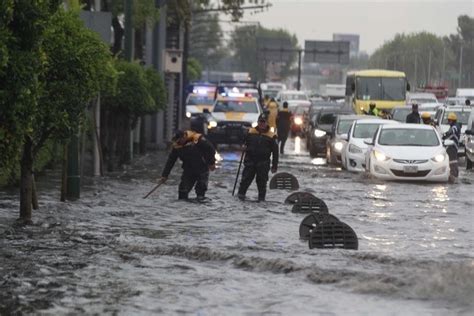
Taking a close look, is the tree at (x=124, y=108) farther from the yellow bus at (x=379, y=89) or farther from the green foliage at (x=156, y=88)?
the yellow bus at (x=379, y=89)

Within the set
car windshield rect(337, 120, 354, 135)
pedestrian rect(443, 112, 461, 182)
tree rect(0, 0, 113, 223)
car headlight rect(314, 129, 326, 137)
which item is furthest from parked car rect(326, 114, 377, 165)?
tree rect(0, 0, 113, 223)

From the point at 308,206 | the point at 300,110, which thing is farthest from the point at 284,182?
the point at 300,110

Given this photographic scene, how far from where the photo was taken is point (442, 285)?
11.6 meters

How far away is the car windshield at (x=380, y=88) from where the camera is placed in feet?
178

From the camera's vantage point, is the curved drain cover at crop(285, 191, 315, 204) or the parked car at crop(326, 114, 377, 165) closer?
the curved drain cover at crop(285, 191, 315, 204)

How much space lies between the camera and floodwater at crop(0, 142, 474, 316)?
10.8 meters

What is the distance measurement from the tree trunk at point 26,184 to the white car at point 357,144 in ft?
45.4

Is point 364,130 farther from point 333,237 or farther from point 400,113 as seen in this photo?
point 333,237

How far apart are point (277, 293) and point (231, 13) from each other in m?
32.0

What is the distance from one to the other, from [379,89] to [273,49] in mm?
55164

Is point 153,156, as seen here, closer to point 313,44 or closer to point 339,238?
point 339,238

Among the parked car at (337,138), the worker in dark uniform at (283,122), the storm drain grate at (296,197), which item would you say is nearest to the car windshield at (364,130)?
the parked car at (337,138)

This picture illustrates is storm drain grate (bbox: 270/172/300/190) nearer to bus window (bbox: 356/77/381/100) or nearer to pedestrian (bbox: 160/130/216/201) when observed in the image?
pedestrian (bbox: 160/130/216/201)

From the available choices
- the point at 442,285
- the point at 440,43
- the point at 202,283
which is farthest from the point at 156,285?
the point at 440,43
